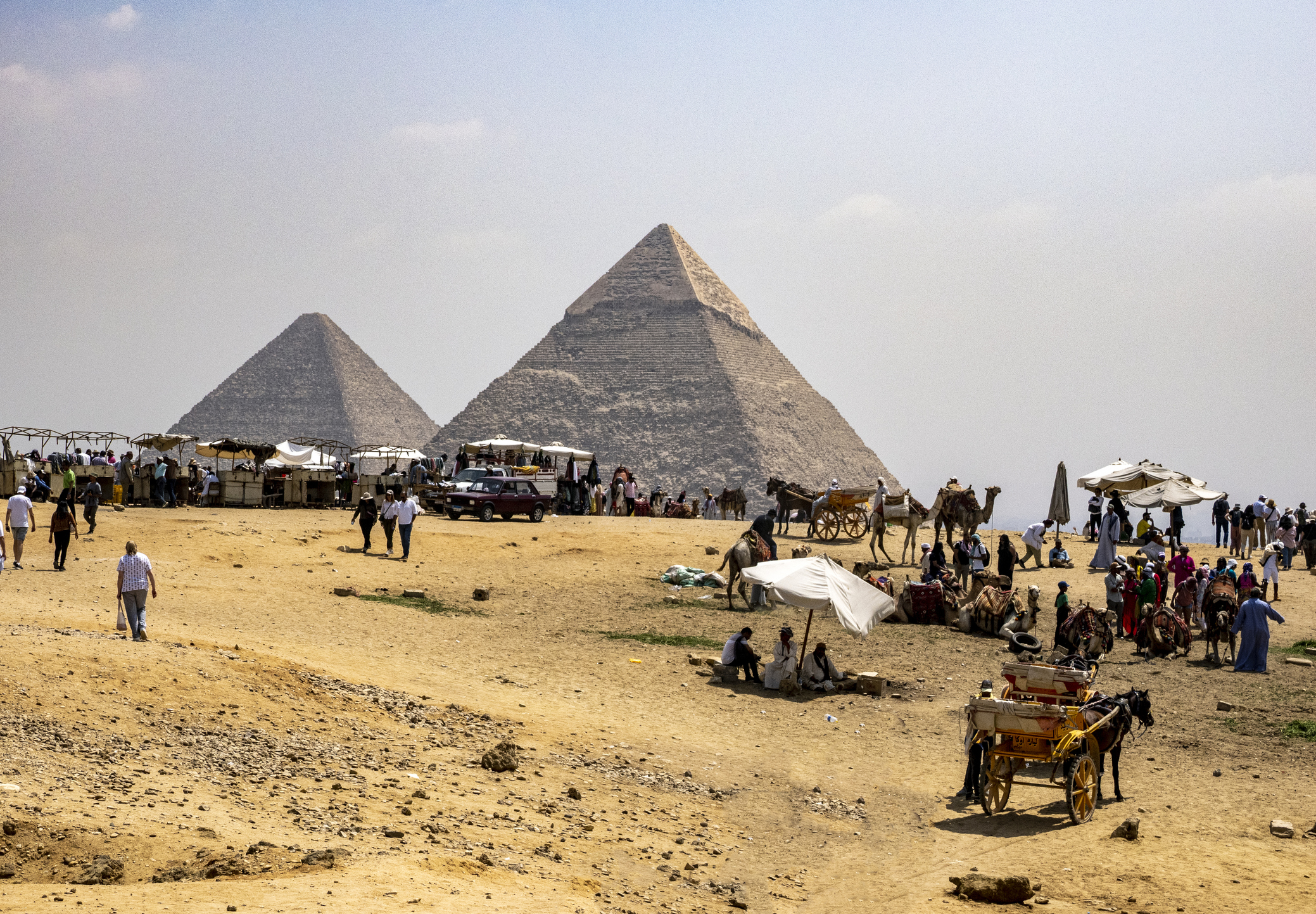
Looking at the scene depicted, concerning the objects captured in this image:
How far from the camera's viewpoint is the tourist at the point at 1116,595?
1727 cm

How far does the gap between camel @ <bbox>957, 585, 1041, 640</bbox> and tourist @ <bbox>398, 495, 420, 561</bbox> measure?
32.9ft

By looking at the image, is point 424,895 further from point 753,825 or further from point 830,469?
point 830,469

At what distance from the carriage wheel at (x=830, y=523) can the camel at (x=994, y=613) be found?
32.3 feet

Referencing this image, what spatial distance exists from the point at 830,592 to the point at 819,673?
106cm

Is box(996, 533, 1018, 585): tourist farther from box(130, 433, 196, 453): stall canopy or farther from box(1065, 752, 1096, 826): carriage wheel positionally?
box(130, 433, 196, 453): stall canopy

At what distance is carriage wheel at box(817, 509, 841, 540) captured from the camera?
27.5 metres

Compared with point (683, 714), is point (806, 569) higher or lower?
higher

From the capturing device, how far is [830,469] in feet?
507

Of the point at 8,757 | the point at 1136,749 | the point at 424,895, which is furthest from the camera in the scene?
the point at 1136,749

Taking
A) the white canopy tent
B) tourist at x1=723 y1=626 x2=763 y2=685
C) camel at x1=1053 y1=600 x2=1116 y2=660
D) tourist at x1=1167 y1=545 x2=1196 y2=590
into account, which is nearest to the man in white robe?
tourist at x1=1167 y1=545 x2=1196 y2=590

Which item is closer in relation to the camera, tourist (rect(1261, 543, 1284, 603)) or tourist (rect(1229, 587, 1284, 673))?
tourist (rect(1229, 587, 1284, 673))

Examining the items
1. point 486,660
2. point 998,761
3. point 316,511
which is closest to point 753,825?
point 998,761

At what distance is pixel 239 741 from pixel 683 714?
15.3ft

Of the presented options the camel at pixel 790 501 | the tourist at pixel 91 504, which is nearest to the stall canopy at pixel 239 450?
the tourist at pixel 91 504
